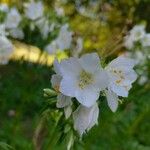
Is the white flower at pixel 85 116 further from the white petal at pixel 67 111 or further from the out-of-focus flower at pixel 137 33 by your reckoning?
the out-of-focus flower at pixel 137 33

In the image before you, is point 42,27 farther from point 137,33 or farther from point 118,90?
point 118,90

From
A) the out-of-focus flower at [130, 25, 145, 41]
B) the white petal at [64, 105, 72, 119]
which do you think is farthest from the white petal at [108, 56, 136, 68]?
the out-of-focus flower at [130, 25, 145, 41]

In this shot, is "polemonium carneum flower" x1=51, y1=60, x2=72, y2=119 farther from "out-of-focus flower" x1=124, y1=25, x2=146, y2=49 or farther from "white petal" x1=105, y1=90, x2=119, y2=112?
"out-of-focus flower" x1=124, y1=25, x2=146, y2=49

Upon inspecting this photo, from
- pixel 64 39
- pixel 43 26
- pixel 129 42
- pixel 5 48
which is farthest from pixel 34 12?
pixel 5 48

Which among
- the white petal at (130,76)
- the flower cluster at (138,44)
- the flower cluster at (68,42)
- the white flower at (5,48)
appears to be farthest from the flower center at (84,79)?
the flower cluster at (138,44)

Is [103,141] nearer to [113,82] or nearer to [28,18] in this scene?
[28,18]

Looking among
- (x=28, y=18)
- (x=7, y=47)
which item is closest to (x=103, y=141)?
(x=28, y=18)

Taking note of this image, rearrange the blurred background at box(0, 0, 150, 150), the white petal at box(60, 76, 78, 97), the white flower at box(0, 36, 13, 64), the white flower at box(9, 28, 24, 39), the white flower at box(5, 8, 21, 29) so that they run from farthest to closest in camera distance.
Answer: the white flower at box(9, 28, 24, 39), the white flower at box(5, 8, 21, 29), the blurred background at box(0, 0, 150, 150), the white flower at box(0, 36, 13, 64), the white petal at box(60, 76, 78, 97)

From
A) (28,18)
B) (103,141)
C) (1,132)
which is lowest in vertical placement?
(103,141)
